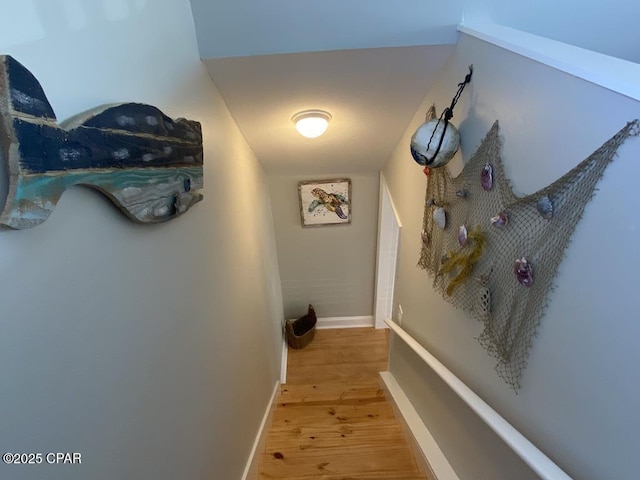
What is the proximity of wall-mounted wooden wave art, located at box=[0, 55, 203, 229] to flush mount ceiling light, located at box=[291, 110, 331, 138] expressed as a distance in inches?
31.5

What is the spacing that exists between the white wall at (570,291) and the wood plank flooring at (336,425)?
75 centimetres

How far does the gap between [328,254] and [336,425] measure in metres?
1.78

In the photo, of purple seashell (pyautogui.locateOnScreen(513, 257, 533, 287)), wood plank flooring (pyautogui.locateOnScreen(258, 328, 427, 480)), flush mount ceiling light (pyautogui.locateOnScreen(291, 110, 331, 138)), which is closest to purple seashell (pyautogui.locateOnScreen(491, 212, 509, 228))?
purple seashell (pyautogui.locateOnScreen(513, 257, 533, 287))

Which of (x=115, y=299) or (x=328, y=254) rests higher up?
(x=115, y=299)

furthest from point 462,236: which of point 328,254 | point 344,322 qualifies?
point 344,322

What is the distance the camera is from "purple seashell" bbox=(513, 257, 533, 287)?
71cm

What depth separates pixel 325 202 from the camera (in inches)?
123

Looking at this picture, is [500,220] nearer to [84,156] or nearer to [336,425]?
[84,156]

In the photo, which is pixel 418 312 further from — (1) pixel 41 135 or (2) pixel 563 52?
(1) pixel 41 135

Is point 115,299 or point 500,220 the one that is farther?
point 500,220

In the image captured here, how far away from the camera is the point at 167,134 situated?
73 centimetres

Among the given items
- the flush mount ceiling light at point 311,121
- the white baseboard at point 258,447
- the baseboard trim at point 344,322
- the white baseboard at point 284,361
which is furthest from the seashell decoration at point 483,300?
the baseboard trim at point 344,322

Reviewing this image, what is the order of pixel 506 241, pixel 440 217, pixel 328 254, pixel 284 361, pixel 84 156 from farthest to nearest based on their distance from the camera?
pixel 328 254 → pixel 284 361 → pixel 440 217 → pixel 506 241 → pixel 84 156

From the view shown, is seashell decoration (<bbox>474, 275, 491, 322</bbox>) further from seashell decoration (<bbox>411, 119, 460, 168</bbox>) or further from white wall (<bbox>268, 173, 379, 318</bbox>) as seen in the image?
white wall (<bbox>268, 173, 379, 318</bbox>)
